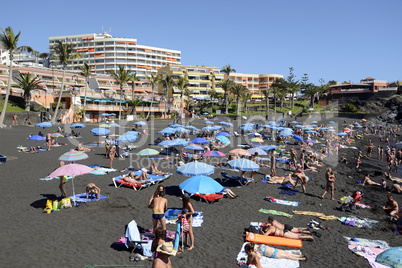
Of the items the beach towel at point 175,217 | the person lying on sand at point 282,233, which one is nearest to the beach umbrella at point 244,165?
the beach towel at point 175,217

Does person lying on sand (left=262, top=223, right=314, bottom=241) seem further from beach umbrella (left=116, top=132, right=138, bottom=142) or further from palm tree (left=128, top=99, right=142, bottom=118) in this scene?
palm tree (left=128, top=99, right=142, bottom=118)

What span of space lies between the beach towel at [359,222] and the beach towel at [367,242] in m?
1.15

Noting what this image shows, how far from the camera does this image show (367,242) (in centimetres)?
838

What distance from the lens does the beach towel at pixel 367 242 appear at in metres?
8.17

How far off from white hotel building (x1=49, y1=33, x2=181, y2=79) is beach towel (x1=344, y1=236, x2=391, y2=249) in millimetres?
95260

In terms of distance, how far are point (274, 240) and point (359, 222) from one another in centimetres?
428

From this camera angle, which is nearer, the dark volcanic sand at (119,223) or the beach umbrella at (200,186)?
the dark volcanic sand at (119,223)

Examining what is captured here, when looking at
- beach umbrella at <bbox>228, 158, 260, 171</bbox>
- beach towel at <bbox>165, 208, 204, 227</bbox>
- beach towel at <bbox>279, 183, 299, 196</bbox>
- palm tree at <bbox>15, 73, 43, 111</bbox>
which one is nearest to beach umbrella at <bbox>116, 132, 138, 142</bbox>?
beach umbrella at <bbox>228, 158, 260, 171</bbox>

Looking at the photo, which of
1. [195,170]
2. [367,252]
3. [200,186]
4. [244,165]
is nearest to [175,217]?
[200,186]

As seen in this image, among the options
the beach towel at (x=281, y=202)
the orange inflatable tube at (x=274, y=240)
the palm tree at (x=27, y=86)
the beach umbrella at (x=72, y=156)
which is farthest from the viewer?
the palm tree at (x=27, y=86)

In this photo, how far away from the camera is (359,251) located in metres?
7.71

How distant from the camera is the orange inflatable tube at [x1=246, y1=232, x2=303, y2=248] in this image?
25.5 ft

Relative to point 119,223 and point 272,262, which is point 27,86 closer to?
point 119,223

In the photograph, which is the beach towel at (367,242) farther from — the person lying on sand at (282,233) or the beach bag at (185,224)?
the beach bag at (185,224)
